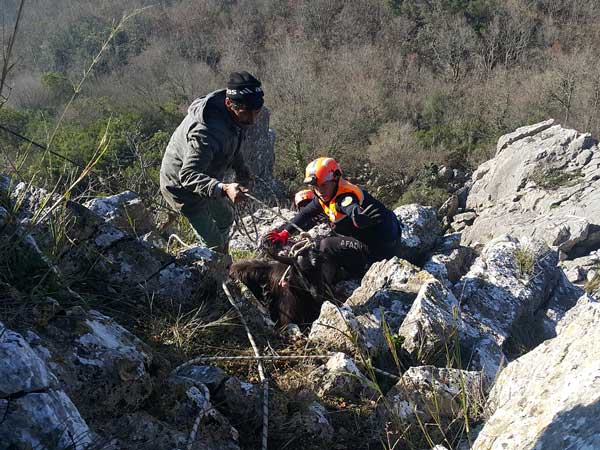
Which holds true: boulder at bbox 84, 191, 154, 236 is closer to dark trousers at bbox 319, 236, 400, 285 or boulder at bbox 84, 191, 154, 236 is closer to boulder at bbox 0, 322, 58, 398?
dark trousers at bbox 319, 236, 400, 285

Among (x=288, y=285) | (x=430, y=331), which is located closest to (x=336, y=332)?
(x=430, y=331)

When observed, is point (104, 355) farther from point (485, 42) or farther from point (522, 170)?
point (485, 42)

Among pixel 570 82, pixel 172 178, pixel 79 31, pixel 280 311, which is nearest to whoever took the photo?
pixel 280 311

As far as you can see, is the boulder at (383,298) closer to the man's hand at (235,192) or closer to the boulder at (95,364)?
the man's hand at (235,192)

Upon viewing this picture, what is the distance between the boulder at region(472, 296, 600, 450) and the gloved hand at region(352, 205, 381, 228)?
97.9 inches

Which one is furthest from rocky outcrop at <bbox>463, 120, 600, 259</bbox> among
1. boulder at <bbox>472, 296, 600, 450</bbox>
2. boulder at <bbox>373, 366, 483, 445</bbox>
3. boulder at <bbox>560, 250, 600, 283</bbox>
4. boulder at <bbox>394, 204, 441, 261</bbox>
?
boulder at <bbox>472, 296, 600, 450</bbox>

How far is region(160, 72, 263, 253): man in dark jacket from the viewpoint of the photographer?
11.2ft

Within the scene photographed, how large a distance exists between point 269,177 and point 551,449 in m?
10.0

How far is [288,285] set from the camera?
3.71m

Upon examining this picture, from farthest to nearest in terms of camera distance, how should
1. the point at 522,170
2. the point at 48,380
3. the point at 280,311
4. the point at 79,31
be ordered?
the point at 79,31, the point at 522,170, the point at 280,311, the point at 48,380

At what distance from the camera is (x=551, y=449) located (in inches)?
55.7

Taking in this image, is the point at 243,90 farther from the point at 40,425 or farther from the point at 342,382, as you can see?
the point at 40,425

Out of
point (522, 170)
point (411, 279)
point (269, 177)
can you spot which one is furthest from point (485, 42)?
point (411, 279)

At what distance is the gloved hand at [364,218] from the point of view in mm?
4578
